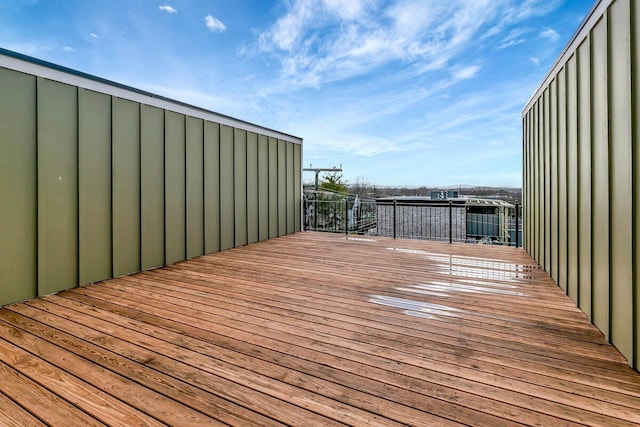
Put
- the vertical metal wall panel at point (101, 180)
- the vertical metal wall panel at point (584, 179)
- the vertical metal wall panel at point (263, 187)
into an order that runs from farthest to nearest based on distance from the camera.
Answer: the vertical metal wall panel at point (263, 187) → the vertical metal wall panel at point (101, 180) → the vertical metal wall panel at point (584, 179)

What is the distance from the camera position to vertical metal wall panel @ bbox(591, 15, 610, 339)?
2113 mm

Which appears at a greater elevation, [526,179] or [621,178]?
[526,179]

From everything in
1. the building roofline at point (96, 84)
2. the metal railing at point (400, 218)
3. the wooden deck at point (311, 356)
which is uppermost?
the building roofline at point (96, 84)

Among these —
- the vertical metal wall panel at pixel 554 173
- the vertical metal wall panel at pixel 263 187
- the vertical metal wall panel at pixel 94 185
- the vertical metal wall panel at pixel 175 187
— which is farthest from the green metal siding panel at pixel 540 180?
the vertical metal wall panel at pixel 94 185

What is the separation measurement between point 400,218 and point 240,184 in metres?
4.95

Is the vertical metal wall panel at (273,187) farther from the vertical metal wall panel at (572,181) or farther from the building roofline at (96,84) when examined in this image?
the vertical metal wall panel at (572,181)

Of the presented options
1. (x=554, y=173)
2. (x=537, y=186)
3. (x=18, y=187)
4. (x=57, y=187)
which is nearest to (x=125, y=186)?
(x=57, y=187)

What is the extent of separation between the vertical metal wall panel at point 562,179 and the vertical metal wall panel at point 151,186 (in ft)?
15.3

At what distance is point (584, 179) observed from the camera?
8.34 ft

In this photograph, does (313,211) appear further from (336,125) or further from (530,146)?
(336,125)

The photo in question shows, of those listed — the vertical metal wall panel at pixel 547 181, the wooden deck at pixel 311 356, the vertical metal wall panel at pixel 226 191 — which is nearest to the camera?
the wooden deck at pixel 311 356

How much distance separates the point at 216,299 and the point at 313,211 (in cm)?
533

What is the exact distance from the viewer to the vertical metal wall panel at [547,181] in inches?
143

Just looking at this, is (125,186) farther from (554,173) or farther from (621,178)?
(554,173)
